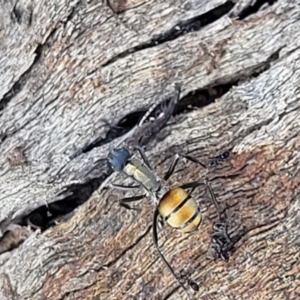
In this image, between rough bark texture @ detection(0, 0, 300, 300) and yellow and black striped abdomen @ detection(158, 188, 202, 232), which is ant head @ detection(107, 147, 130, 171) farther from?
yellow and black striped abdomen @ detection(158, 188, 202, 232)

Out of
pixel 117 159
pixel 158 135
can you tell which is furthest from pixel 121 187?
pixel 158 135

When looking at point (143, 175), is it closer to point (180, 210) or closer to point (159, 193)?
point (159, 193)

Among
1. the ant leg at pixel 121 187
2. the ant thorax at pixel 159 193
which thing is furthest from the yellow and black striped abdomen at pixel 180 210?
the ant leg at pixel 121 187

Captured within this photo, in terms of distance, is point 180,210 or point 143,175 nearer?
point 180,210

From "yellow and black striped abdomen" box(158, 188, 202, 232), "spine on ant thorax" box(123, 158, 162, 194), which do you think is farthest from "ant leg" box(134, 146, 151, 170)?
"yellow and black striped abdomen" box(158, 188, 202, 232)

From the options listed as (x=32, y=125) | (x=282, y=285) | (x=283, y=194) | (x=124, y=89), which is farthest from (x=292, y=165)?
(x=32, y=125)

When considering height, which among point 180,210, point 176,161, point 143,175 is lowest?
point 180,210
